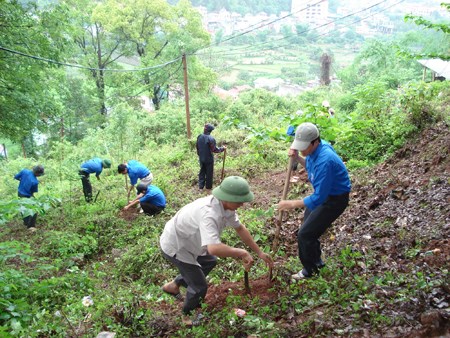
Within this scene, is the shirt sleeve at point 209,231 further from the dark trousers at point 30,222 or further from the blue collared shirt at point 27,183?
the dark trousers at point 30,222

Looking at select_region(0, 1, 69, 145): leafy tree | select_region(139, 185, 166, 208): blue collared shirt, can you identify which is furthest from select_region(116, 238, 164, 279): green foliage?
select_region(0, 1, 69, 145): leafy tree

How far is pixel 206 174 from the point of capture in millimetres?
10125

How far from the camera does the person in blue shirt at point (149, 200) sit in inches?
315

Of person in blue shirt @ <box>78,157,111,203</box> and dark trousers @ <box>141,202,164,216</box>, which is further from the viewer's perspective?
person in blue shirt @ <box>78,157,111,203</box>

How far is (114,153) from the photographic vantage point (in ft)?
54.1

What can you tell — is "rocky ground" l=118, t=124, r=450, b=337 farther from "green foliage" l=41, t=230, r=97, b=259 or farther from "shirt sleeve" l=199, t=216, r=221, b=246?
"green foliage" l=41, t=230, r=97, b=259

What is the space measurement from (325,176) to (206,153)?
19.4 ft

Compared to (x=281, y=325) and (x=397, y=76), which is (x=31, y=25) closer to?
(x=281, y=325)

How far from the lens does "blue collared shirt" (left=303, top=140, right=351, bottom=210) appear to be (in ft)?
12.9

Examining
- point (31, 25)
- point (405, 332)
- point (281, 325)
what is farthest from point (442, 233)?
point (31, 25)

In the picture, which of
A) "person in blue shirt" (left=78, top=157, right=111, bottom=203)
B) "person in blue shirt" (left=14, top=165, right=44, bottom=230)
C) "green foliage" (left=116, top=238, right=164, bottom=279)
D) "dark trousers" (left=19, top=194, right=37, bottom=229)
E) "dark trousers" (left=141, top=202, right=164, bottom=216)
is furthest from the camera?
"person in blue shirt" (left=78, top=157, right=111, bottom=203)

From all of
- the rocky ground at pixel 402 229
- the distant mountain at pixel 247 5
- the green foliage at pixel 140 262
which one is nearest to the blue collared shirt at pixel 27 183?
the green foliage at pixel 140 262

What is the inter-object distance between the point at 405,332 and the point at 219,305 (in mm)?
1951

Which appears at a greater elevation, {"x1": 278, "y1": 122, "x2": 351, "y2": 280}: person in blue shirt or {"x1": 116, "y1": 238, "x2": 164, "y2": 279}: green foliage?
{"x1": 278, "y1": 122, "x2": 351, "y2": 280}: person in blue shirt
